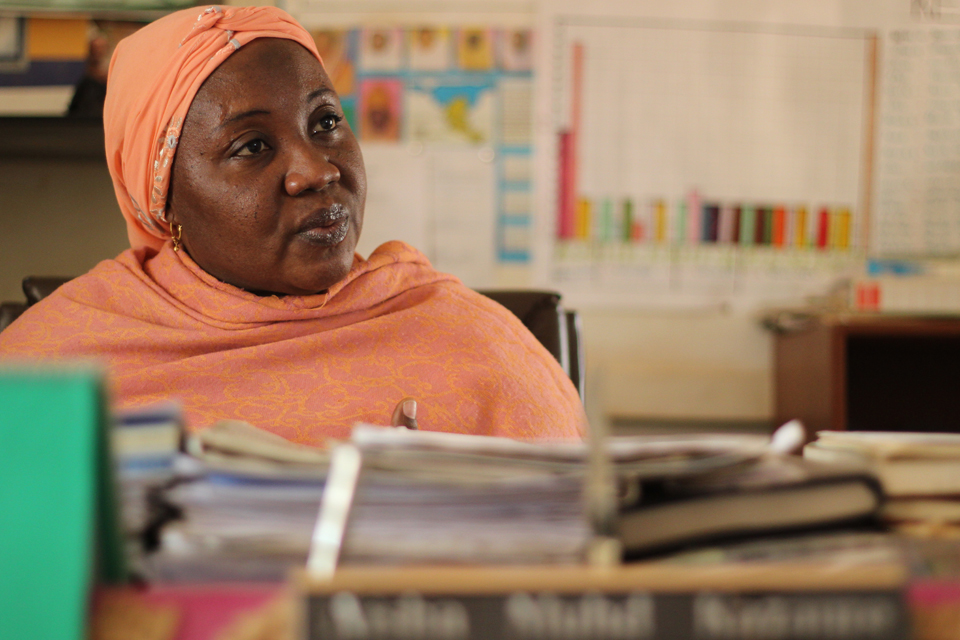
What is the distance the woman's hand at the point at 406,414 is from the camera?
65 centimetres

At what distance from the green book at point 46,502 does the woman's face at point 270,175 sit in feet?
2.85

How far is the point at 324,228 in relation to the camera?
1.18m

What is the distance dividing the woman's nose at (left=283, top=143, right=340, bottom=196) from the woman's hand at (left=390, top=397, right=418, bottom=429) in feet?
1.79

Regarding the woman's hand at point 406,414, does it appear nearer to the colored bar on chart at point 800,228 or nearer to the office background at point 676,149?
the office background at point 676,149

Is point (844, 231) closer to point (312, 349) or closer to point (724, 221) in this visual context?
point (724, 221)

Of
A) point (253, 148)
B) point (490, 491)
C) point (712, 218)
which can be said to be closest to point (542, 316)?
point (253, 148)

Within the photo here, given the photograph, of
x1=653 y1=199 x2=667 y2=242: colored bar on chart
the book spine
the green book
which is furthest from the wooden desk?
the green book

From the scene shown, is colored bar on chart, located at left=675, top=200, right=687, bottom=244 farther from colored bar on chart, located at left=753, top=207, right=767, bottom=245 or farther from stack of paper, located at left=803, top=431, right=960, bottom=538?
stack of paper, located at left=803, top=431, right=960, bottom=538

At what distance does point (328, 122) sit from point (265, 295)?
11.3 inches

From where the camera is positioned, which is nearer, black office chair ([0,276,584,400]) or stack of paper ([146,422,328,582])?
stack of paper ([146,422,328,582])

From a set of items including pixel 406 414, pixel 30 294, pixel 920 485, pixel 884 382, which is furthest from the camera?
pixel 884 382

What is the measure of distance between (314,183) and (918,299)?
4.83ft

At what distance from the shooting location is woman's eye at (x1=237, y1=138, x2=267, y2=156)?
1.20 meters

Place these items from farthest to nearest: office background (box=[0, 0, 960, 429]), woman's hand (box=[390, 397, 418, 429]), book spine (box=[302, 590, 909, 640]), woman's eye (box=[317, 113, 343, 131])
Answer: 1. office background (box=[0, 0, 960, 429])
2. woman's eye (box=[317, 113, 343, 131])
3. woman's hand (box=[390, 397, 418, 429])
4. book spine (box=[302, 590, 909, 640])
